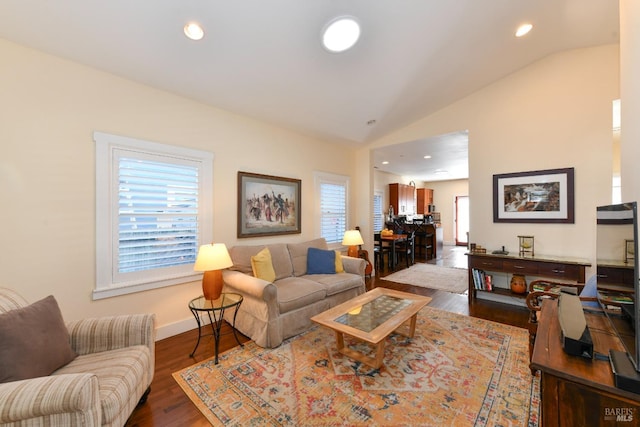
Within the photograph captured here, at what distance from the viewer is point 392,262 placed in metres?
6.27

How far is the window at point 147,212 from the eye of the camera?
2371mm

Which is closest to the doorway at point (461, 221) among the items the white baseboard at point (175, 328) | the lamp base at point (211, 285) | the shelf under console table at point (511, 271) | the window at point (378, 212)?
the window at point (378, 212)

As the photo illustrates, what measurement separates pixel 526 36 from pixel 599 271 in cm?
299

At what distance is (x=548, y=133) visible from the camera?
3451 mm

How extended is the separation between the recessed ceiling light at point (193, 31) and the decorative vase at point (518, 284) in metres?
4.81

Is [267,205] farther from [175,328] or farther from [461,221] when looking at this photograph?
[461,221]

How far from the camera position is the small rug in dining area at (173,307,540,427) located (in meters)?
1.64

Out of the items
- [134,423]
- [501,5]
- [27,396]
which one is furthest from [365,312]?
[501,5]

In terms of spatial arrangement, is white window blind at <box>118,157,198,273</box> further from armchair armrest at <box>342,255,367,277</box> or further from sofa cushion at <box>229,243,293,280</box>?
armchair armrest at <box>342,255,367,277</box>

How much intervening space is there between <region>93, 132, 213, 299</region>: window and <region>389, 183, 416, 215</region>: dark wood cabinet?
663 cm

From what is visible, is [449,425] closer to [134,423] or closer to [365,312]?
[365,312]

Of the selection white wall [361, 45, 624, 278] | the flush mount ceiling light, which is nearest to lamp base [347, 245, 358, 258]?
white wall [361, 45, 624, 278]

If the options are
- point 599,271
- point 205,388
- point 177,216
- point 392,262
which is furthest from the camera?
point 392,262

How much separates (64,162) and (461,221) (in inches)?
440
